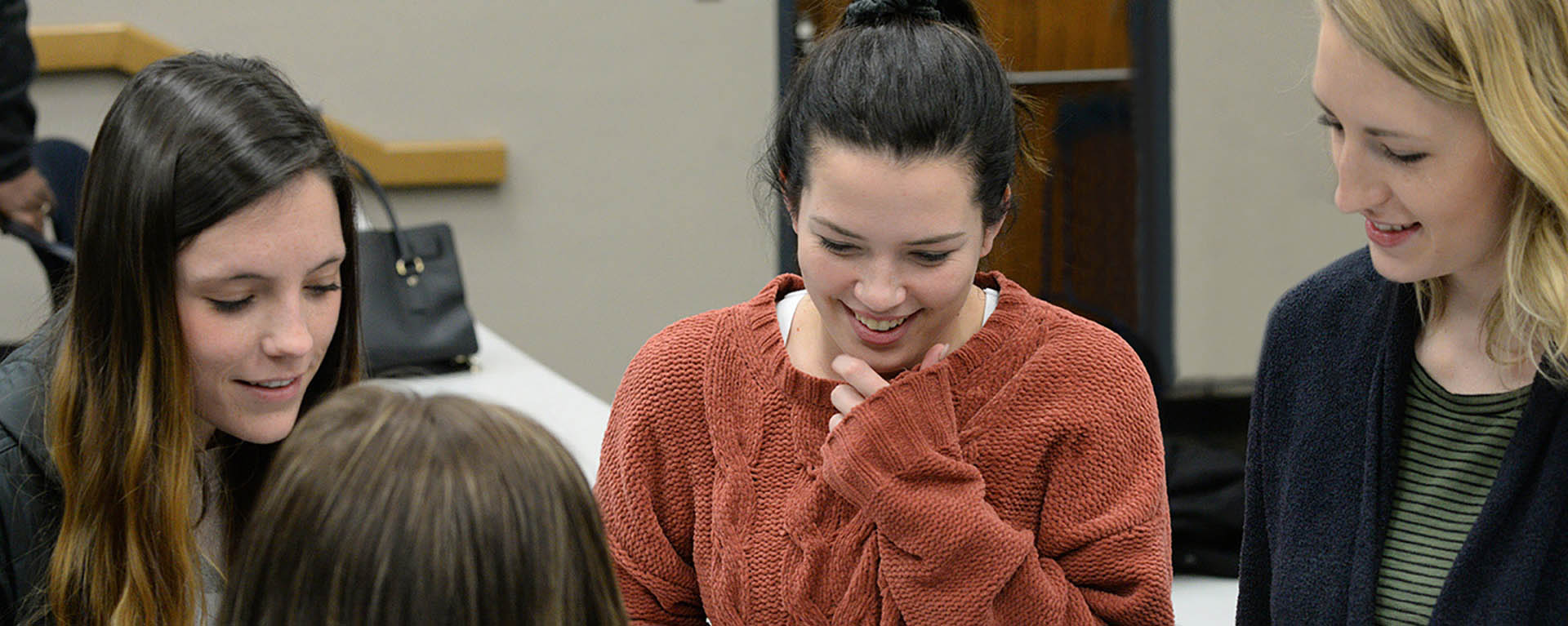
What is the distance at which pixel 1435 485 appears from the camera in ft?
3.77

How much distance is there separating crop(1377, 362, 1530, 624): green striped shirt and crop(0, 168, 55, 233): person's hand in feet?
7.56

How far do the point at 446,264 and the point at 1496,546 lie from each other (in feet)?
5.97

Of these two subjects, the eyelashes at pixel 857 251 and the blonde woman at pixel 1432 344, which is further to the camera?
the eyelashes at pixel 857 251

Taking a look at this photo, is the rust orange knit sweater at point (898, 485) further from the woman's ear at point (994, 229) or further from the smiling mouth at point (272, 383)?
the smiling mouth at point (272, 383)

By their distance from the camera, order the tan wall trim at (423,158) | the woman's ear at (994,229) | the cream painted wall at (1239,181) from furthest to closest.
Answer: the tan wall trim at (423,158) < the cream painted wall at (1239,181) < the woman's ear at (994,229)

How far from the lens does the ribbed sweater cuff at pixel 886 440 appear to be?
1144 millimetres

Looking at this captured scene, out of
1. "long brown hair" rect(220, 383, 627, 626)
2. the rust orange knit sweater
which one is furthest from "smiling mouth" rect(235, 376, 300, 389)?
"long brown hair" rect(220, 383, 627, 626)

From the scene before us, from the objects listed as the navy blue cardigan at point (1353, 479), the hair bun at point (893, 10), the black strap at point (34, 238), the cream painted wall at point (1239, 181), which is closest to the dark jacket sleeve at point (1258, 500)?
the navy blue cardigan at point (1353, 479)

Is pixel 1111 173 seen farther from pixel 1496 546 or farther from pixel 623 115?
pixel 1496 546

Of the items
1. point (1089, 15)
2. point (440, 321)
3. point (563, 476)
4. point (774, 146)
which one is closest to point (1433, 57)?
point (774, 146)

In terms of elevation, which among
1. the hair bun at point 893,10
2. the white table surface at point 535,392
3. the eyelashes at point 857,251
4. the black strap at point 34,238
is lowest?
the white table surface at point 535,392

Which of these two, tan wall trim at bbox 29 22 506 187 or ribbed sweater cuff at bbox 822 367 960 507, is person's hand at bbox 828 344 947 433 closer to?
ribbed sweater cuff at bbox 822 367 960 507

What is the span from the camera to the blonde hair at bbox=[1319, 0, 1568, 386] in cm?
99

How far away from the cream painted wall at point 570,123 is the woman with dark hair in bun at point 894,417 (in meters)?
2.74
